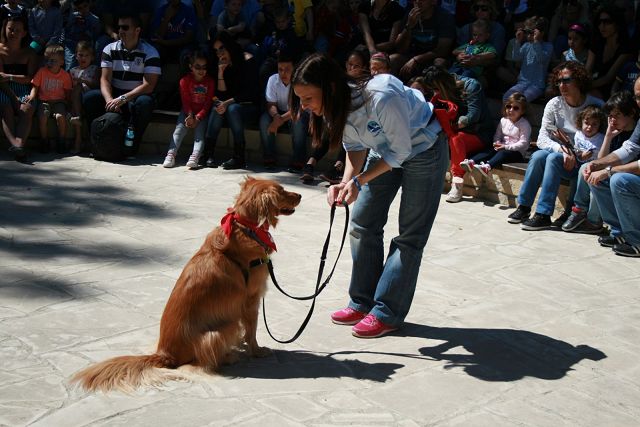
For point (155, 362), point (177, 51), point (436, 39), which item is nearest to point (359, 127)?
point (155, 362)

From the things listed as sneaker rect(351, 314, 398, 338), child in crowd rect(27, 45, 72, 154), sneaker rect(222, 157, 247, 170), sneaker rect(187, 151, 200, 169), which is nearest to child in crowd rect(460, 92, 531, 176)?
sneaker rect(222, 157, 247, 170)

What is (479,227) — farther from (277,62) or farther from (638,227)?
(277,62)

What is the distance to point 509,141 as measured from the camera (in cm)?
896

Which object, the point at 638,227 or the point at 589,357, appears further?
the point at 638,227

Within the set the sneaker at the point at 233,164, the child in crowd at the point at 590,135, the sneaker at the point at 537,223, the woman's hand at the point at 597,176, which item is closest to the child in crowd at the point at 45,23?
the sneaker at the point at 233,164

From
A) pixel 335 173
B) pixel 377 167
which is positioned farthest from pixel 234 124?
pixel 377 167

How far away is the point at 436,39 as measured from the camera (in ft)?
34.1

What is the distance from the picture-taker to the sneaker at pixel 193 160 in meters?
9.97

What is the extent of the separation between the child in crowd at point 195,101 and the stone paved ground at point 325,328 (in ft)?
6.27

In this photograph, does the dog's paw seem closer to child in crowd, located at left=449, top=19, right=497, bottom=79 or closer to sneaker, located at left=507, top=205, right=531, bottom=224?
sneaker, located at left=507, top=205, right=531, bottom=224

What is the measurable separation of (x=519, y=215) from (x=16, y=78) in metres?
6.58

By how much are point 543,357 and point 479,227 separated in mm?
2987

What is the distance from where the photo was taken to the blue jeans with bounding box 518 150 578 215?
7957mm

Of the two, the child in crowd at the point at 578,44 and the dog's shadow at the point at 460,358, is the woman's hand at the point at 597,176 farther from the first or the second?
the child in crowd at the point at 578,44
